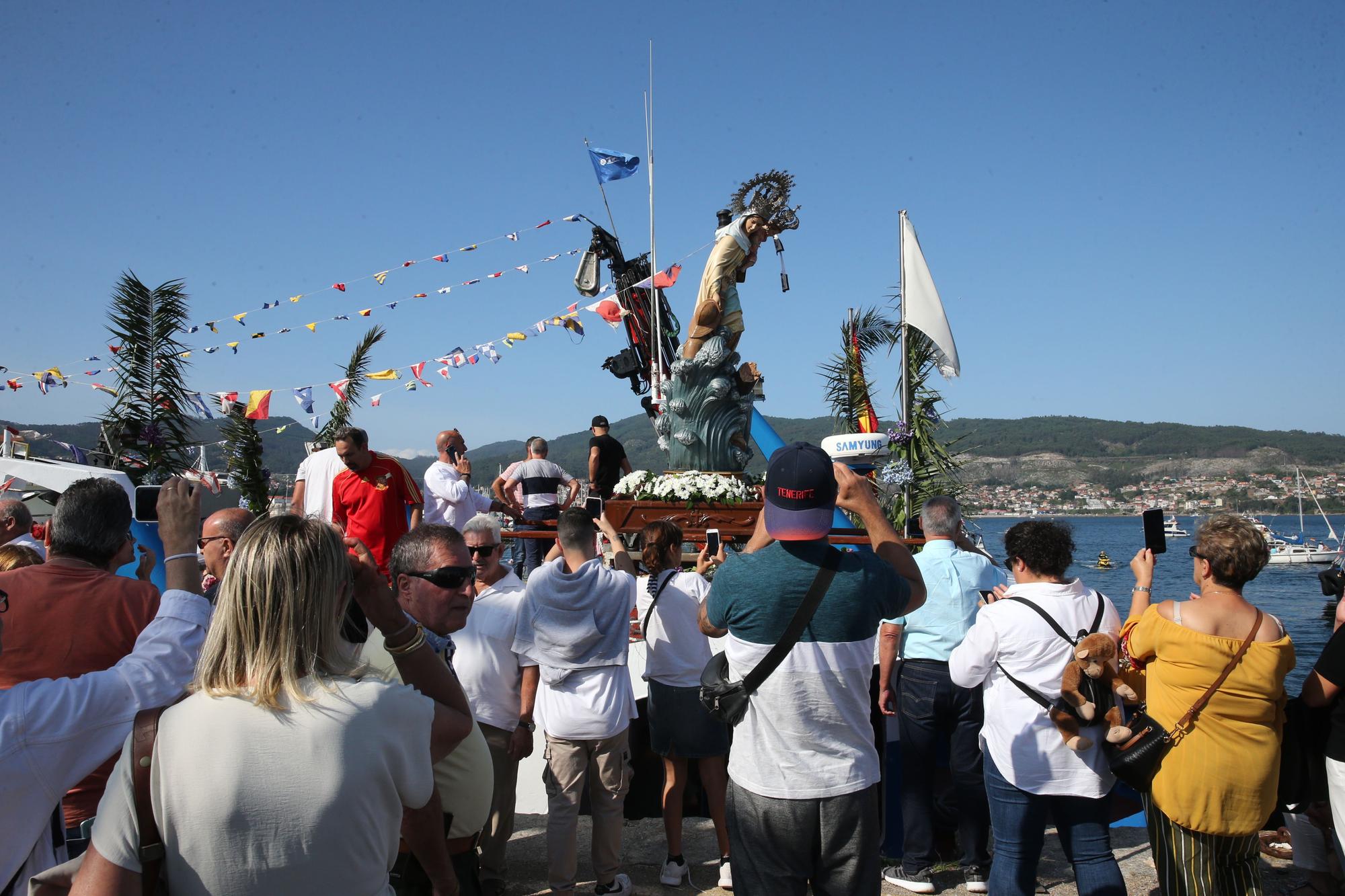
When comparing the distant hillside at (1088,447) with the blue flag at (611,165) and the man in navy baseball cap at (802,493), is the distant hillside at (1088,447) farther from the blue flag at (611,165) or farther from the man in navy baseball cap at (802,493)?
the man in navy baseball cap at (802,493)

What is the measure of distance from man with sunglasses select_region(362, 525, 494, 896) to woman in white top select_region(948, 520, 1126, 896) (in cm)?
211

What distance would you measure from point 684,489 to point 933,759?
5742 mm

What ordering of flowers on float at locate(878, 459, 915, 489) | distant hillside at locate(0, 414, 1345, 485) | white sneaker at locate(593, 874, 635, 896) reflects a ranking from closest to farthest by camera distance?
white sneaker at locate(593, 874, 635, 896) < flowers on float at locate(878, 459, 915, 489) < distant hillside at locate(0, 414, 1345, 485)

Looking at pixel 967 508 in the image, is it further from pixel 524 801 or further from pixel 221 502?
pixel 221 502

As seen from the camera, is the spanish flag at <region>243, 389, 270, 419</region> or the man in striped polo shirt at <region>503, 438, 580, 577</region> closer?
the man in striped polo shirt at <region>503, 438, 580, 577</region>

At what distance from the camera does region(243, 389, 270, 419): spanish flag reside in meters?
12.4

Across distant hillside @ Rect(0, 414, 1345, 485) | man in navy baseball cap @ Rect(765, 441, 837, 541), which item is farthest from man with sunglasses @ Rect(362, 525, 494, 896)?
distant hillside @ Rect(0, 414, 1345, 485)

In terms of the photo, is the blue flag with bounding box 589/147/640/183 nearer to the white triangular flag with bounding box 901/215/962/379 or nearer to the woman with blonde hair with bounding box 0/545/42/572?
the white triangular flag with bounding box 901/215/962/379

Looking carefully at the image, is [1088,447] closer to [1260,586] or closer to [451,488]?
[1260,586]

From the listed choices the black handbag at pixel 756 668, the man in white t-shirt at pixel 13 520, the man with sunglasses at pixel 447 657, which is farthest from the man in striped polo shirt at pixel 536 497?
the black handbag at pixel 756 668

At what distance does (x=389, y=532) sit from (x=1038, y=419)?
118m

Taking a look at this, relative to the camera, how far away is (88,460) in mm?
12602

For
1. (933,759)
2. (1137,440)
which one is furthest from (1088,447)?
(933,759)

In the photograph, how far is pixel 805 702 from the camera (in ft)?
8.82
